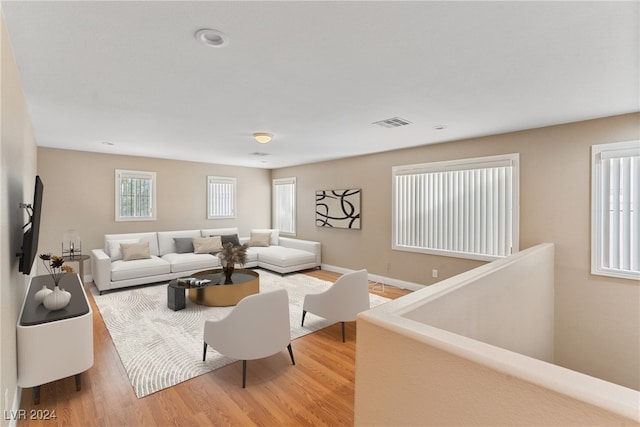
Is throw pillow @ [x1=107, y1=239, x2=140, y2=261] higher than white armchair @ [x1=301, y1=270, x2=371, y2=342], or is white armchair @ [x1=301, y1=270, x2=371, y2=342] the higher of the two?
throw pillow @ [x1=107, y1=239, x2=140, y2=261]

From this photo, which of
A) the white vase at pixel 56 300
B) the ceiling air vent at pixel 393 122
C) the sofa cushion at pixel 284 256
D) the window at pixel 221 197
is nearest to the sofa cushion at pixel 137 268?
the sofa cushion at pixel 284 256

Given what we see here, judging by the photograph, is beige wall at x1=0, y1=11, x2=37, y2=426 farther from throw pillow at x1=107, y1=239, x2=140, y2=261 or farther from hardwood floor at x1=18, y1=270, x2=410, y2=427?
throw pillow at x1=107, y1=239, x2=140, y2=261

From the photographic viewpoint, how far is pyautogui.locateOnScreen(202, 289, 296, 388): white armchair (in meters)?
2.44

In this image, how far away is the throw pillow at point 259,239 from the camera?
6.97 metres

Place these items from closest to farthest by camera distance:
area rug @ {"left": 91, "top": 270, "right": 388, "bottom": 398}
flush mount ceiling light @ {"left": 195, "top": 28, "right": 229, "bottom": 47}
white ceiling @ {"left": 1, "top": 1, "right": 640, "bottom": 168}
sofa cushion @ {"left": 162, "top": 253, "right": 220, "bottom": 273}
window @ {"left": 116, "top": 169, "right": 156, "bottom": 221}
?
white ceiling @ {"left": 1, "top": 1, "right": 640, "bottom": 168}, flush mount ceiling light @ {"left": 195, "top": 28, "right": 229, "bottom": 47}, area rug @ {"left": 91, "top": 270, "right": 388, "bottom": 398}, sofa cushion @ {"left": 162, "top": 253, "right": 220, "bottom": 273}, window @ {"left": 116, "top": 169, "right": 156, "bottom": 221}

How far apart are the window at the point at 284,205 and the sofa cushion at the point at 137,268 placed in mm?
3115

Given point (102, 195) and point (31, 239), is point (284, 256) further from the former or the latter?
point (31, 239)

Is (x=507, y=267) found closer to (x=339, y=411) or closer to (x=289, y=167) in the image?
(x=339, y=411)

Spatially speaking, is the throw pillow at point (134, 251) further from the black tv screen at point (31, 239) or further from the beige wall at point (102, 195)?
the black tv screen at point (31, 239)

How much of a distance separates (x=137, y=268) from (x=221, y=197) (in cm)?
277

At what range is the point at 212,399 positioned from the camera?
227 cm

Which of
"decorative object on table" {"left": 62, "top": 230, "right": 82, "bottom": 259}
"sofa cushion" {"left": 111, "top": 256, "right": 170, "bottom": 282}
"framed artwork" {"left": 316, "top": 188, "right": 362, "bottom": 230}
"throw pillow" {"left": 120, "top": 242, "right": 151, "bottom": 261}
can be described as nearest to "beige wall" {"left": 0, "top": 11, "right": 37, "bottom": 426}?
"sofa cushion" {"left": 111, "top": 256, "right": 170, "bottom": 282}

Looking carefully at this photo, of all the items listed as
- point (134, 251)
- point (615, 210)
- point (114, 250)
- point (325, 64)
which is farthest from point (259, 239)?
point (615, 210)

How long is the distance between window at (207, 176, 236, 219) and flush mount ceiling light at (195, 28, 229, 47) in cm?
551
